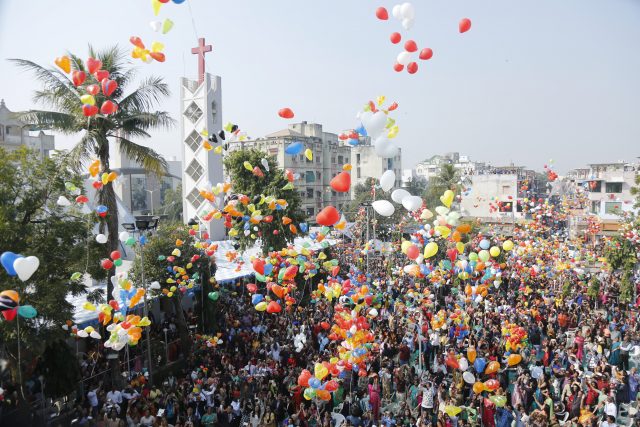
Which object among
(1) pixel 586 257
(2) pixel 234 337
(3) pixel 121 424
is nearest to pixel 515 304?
(1) pixel 586 257

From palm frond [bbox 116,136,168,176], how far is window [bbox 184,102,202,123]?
17596 millimetres

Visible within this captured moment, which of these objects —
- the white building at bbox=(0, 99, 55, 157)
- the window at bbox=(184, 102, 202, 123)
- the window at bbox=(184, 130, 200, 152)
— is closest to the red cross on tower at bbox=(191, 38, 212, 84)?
the window at bbox=(184, 102, 202, 123)

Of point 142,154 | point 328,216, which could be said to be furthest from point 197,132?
point 328,216

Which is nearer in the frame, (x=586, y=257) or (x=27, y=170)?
(x=27, y=170)

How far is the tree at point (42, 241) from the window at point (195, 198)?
1772 cm

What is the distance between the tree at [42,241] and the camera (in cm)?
733

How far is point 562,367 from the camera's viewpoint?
9727mm

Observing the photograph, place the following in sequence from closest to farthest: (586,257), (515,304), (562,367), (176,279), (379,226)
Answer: (562,367), (176,279), (515,304), (586,257), (379,226)

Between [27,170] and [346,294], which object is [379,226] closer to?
[346,294]

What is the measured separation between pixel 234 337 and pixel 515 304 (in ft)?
30.1

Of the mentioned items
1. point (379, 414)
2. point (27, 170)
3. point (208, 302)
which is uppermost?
point (27, 170)

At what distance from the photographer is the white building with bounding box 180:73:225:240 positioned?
86.1 ft

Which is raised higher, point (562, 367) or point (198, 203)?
point (198, 203)

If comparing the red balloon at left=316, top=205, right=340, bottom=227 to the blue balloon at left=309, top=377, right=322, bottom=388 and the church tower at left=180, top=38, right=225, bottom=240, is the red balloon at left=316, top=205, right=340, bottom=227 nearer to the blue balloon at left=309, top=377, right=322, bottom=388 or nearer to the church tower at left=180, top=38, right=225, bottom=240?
the blue balloon at left=309, top=377, right=322, bottom=388
